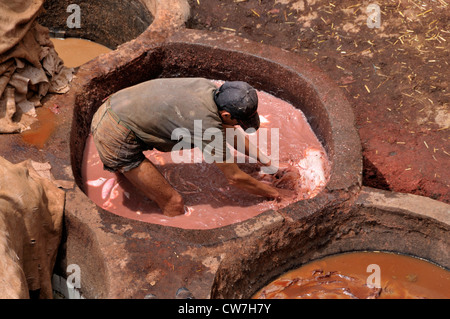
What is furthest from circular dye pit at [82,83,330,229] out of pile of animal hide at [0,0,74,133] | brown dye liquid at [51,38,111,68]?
brown dye liquid at [51,38,111,68]

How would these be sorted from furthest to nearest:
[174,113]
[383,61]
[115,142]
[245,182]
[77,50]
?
[77,50] < [383,61] < [245,182] < [115,142] < [174,113]

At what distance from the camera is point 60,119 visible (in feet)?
15.2

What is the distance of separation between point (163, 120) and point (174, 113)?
10cm

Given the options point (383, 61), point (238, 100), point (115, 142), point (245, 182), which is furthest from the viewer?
point (383, 61)

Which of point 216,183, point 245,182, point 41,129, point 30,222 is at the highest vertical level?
point 41,129

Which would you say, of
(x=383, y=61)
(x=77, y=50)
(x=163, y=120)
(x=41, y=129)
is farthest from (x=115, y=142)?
(x=77, y=50)

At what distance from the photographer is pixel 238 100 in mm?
3959

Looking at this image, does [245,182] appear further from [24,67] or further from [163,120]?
[24,67]

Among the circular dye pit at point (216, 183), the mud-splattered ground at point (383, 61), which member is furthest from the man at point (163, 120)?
the mud-splattered ground at point (383, 61)

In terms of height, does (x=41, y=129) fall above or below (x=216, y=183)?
above

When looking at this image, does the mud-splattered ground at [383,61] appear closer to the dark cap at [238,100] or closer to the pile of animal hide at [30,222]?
the dark cap at [238,100]

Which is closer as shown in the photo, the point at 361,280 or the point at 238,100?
the point at 238,100

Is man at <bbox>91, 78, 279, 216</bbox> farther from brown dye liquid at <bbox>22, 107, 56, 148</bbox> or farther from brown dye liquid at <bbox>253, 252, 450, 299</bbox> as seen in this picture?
brown dye liquid at <bbox>253, 252, 450, 299</bbox>

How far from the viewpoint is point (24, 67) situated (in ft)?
15.2
